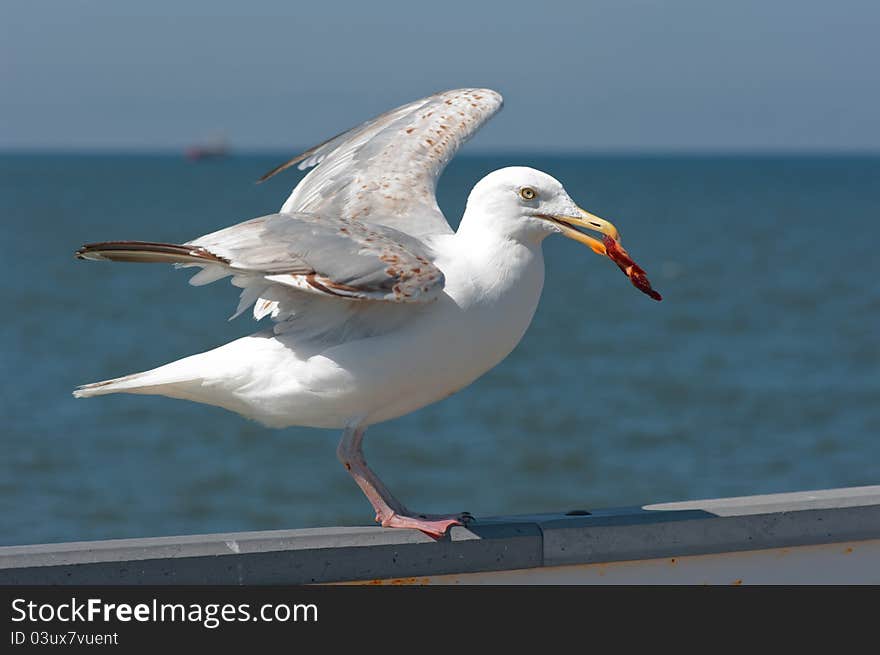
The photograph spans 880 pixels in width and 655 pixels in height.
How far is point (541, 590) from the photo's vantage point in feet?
12.8

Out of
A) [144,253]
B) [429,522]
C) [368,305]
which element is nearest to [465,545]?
[429,522]

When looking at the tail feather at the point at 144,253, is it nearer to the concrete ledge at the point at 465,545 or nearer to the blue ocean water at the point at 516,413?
the concrete ledge at the point at 465,545

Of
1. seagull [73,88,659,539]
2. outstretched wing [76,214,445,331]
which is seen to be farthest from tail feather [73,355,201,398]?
outstretched wing [76,214,445,331]

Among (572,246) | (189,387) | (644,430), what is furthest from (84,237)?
(189,387)

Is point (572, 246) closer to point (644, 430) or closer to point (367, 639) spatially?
point (644, 430)

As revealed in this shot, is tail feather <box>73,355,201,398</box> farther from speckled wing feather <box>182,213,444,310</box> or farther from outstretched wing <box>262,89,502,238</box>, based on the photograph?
outstretched wing <box>262,89,502,238</box>

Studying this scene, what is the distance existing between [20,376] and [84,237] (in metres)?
29.2

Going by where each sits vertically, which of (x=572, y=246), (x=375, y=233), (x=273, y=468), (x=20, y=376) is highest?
(x=572, y=246)

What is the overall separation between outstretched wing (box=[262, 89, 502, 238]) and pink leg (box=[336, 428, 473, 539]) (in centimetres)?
71

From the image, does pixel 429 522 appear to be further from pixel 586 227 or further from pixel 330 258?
pixel 586 227

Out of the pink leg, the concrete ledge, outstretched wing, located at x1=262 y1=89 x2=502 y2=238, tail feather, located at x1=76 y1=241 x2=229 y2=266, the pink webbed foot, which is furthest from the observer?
outstretched wing, located at x1=262 y1=89 x2=502 y2=238

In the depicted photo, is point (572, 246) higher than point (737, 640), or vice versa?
point (572, 246)

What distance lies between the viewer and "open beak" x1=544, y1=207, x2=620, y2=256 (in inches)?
160

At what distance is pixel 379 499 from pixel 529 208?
976 millimetres
